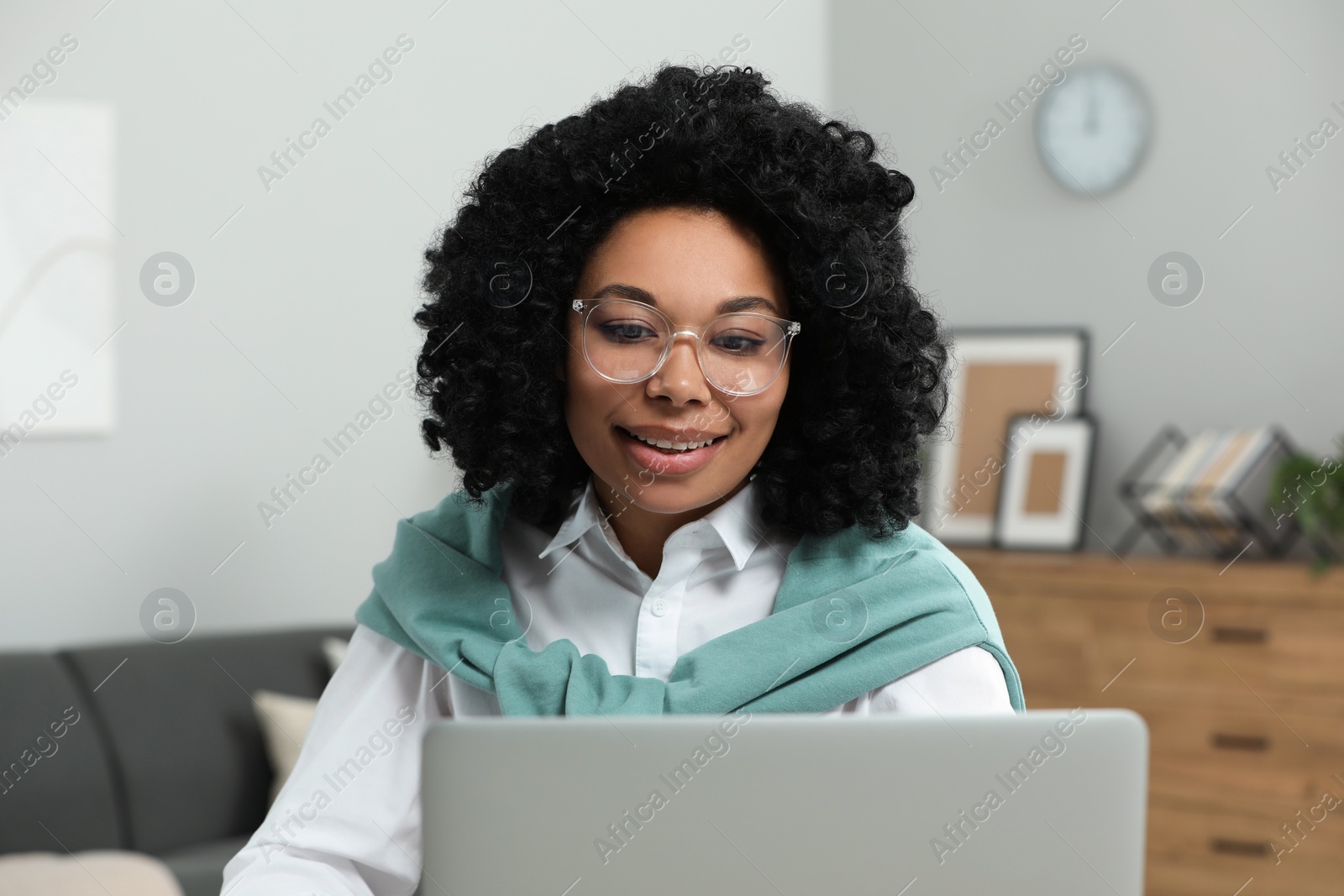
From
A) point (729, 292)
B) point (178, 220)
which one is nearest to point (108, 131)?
point (178, 220)

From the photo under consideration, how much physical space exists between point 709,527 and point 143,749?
6.19ft

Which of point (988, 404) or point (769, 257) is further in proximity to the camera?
point (988, 404)

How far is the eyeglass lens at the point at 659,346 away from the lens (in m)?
1.16

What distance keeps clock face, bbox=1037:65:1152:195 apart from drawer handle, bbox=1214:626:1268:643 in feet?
4.71

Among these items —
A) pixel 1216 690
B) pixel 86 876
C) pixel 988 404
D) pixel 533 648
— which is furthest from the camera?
pixel 988 404

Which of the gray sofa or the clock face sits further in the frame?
the clock face

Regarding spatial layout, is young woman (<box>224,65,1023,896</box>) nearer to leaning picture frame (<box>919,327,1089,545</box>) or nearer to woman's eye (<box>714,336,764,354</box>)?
woman's eye (<box>714,336,764,354</box>)

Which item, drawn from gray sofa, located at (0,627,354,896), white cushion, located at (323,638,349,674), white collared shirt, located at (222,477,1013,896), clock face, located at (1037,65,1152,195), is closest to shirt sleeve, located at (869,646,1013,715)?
white collared shirt, located at (222,477,1013,896)

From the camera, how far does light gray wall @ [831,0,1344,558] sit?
342cm

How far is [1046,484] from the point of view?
3773 mm

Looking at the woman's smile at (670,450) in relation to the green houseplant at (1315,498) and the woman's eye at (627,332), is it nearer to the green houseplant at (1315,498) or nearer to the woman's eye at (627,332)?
the woman's eye at (627,332)

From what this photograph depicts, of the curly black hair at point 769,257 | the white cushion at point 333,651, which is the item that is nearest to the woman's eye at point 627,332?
the curly black hair at point 769,257

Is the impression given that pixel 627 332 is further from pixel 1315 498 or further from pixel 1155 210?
pixel 1155 210

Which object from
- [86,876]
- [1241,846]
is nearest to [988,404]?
[1241,846]
